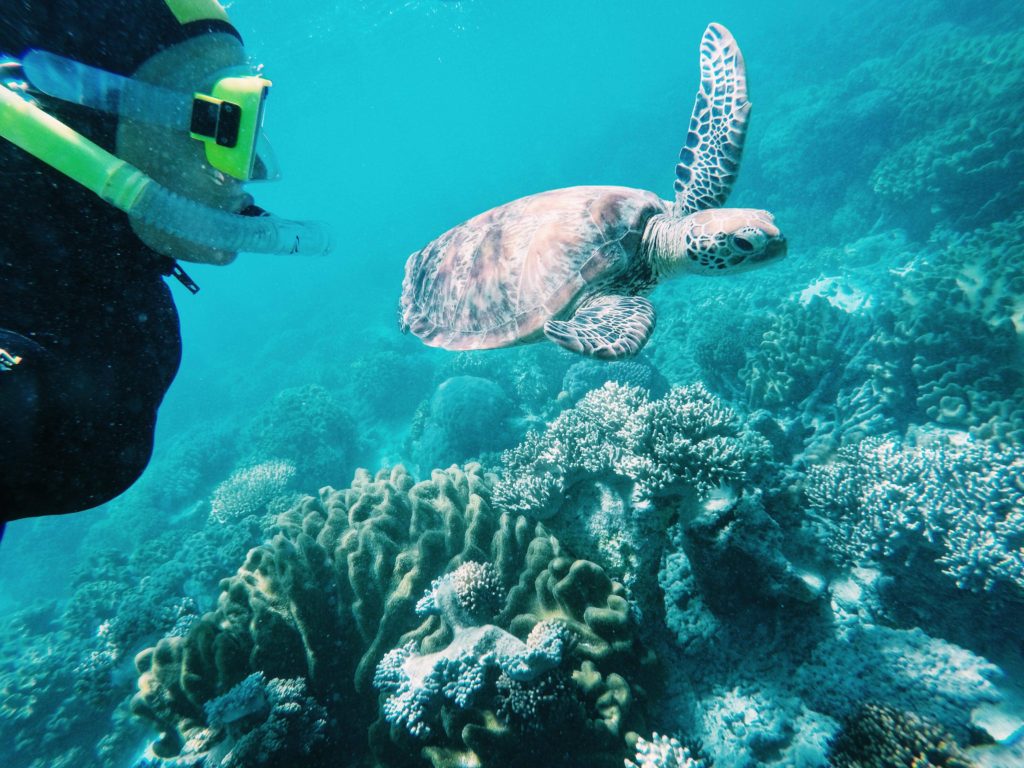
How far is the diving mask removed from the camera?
1.36 m

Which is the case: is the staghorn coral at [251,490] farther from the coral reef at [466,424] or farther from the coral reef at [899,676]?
the coral reef at [899,676]

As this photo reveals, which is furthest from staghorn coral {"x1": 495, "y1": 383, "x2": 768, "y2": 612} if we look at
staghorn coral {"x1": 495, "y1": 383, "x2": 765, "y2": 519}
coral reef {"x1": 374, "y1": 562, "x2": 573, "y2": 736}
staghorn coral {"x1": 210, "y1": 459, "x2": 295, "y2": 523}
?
staghorn coral {"x1": 210, "y1": 459, "x2": 295, "y2": 523}

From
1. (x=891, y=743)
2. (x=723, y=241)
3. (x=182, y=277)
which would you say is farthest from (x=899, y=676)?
(x=182, y=277)

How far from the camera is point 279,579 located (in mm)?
3885

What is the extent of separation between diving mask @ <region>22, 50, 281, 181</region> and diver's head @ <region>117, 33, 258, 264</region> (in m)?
0.03

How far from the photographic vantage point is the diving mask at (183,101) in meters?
1.36

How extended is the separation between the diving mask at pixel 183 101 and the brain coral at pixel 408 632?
3.01m

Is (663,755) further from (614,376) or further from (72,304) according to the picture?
(614,376)

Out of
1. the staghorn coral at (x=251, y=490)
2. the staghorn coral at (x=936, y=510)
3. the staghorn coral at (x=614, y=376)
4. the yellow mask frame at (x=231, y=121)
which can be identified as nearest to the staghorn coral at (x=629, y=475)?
the staghorn coral at (x=936, y=510)

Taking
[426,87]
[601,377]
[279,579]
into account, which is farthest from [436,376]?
[426,87]

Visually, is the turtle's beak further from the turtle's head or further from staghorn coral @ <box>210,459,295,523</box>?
staghorn coral @ <box>210,459,295,523</box>

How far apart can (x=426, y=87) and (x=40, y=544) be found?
58.4 meters

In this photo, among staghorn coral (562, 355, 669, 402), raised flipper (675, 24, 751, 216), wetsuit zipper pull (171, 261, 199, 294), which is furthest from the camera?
staghorn coral (562, 355, 669, 402)

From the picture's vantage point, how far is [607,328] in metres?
3.50
